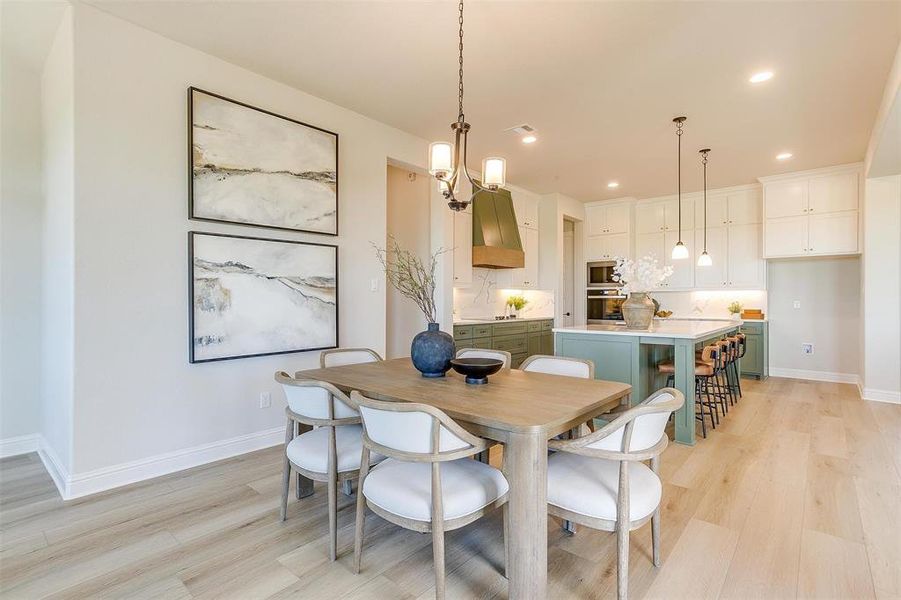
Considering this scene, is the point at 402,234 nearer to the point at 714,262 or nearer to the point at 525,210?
the point at 525,210

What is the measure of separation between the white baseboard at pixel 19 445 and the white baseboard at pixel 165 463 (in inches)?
46.2

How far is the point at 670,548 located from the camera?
201 centimetres

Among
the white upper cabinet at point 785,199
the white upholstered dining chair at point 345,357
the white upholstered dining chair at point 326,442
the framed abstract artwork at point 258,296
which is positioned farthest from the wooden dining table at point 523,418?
the white upper cabinet at point 785,199

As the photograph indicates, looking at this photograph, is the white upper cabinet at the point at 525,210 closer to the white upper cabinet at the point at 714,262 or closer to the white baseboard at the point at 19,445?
the white upper cabinet at the point at 714,262

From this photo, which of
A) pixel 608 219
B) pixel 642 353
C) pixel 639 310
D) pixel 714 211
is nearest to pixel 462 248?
pixel 639 310

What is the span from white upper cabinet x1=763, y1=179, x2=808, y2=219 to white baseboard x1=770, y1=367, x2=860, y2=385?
218 cm

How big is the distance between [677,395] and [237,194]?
2957mm

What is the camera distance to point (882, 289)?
4668 millimetres

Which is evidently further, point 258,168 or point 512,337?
point 512,337

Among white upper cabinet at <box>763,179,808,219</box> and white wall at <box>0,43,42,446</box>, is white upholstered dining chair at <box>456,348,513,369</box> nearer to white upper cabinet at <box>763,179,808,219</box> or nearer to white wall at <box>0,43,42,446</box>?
white wall at <box>0,43,42,446</box>

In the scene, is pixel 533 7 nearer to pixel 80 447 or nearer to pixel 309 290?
pixel 309 290

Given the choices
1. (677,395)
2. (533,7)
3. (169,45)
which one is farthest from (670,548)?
(169,45)

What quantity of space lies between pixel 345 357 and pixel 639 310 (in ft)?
8.50

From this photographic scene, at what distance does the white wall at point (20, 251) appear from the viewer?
10.6 ft
